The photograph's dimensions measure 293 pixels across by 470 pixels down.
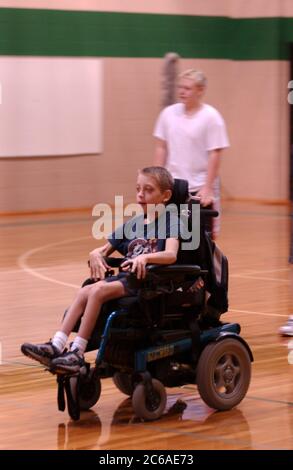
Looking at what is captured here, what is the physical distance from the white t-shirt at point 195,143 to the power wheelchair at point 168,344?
1.52 metres

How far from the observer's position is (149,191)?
5.54m

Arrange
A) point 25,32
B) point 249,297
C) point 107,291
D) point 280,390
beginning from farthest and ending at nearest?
point 25,32 → point 249,297 → point 280,390 → point 107,291

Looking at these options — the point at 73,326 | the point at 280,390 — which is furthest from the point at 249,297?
the point at 73,326

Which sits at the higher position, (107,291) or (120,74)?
(120,74)

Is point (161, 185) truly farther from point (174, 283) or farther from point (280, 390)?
point (280, 390)

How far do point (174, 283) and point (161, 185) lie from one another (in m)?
0.50

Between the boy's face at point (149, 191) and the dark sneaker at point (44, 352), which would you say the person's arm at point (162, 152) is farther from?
the dark sneaker at point (44, 352)

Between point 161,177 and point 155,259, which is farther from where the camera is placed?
point 161,177

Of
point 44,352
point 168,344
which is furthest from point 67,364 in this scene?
point 168,344

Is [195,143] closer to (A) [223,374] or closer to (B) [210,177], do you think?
(B) [210,177]

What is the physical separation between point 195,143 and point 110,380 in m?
1.83

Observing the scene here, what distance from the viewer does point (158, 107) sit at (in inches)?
664

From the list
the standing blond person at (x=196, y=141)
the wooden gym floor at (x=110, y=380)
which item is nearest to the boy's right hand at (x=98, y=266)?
the wooden gym floor at (x=110, y=380)

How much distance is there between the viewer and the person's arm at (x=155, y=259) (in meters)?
5.20
